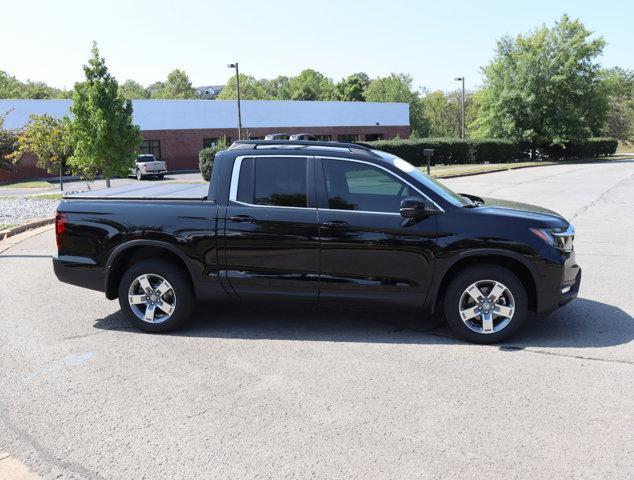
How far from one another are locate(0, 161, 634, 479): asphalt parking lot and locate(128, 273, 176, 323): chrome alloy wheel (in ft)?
0.74

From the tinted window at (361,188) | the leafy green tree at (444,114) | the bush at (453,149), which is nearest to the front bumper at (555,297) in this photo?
the tinted window at (361,188)

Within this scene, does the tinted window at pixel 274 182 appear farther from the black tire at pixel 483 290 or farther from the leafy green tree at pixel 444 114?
→ the leafy green tree at pixel 444 114

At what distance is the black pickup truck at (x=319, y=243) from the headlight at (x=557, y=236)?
1cm

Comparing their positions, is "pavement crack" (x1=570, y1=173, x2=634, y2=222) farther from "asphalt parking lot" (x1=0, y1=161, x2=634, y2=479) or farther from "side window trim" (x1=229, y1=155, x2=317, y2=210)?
"side window trim" (x1=229, y1=155, x2=317, y2=210)

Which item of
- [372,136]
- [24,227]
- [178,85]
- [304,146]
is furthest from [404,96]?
[304,146]

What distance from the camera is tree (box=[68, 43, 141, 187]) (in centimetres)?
2211

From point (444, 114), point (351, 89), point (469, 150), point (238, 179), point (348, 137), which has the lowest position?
point (238, 179)

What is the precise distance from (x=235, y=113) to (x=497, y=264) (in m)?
49.9

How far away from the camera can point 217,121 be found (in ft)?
172

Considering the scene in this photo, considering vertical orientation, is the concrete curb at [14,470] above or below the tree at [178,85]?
below

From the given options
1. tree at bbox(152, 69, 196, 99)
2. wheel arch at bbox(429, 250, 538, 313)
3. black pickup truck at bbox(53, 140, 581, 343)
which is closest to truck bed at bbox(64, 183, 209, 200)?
black pickup truck at bbox(53, 140, 581, 343)

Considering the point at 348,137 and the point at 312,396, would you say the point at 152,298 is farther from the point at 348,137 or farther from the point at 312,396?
the point at 348,137

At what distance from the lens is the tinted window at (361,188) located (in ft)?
17.6

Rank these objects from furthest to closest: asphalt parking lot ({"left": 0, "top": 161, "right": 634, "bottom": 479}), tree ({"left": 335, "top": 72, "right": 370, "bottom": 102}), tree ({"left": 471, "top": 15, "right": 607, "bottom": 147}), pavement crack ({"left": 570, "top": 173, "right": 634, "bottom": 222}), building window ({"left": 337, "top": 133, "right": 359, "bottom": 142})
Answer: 1. tree ({"left": 335, "top": 72, "right": 370, "bottom": 102})
2. building window ({"left": 337, "top": 133, "right": 359, "bottom": 142})
3. tree ({"left": 471, "top": 15, "right": 607, "bottom": 147})
4. pavement crack ({"left": 570, "top": 173, "right": 634, "bottom": 222})
5. asphalt parking lot ({"left": 0, "top": 161, "right": 634, "bottom": 479})
